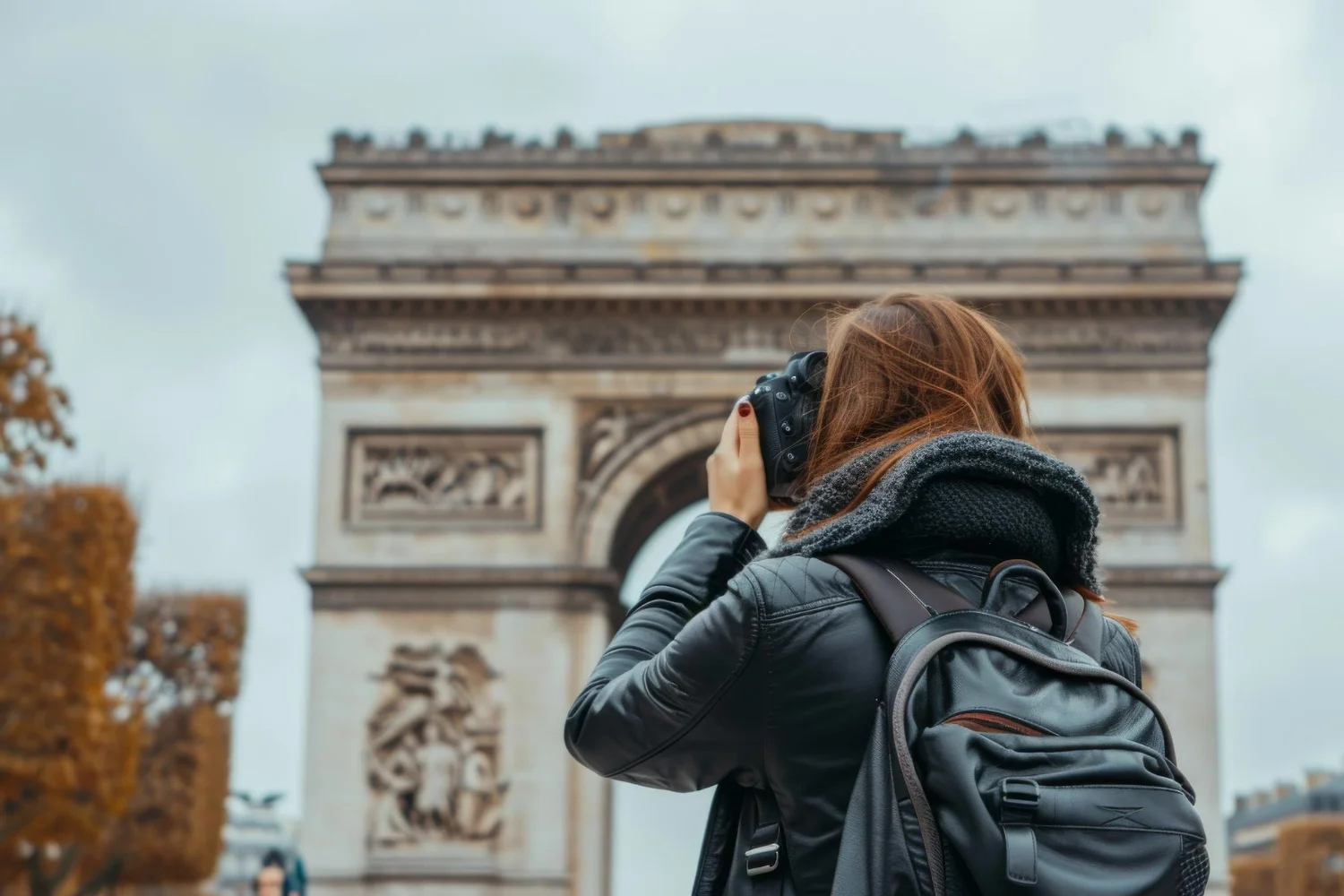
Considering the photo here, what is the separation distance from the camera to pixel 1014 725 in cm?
222

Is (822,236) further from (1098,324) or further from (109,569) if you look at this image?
(109,569)

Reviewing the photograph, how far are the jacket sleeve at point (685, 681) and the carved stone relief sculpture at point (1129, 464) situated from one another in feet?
67.3

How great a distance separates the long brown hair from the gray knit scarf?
0.26ft

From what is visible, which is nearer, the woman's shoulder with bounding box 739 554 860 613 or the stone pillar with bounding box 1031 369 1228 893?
the woman's shoulder with bounding box 739 554 860 613

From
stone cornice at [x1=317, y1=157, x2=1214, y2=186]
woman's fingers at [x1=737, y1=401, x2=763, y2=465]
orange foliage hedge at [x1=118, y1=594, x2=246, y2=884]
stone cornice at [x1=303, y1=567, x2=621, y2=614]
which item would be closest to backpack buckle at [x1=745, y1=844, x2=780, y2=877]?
woman's fingers at [x1=737, y1=401, x2=763, y2=465]

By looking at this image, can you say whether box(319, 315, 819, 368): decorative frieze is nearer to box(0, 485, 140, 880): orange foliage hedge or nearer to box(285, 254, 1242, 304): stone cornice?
box(285, 254, 1242, 304): stone cornice

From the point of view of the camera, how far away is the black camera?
277 centimetres

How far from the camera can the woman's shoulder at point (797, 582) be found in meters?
2.40

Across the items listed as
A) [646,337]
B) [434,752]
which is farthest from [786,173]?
[434,752]

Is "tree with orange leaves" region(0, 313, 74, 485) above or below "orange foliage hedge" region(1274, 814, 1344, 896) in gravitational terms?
above

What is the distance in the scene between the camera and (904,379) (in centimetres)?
270

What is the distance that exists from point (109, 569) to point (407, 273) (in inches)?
303

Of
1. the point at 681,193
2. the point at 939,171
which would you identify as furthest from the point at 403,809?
the point at 939,171

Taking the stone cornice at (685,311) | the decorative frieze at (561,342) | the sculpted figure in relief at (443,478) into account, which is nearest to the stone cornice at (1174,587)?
the stone cornice at (685,311)
